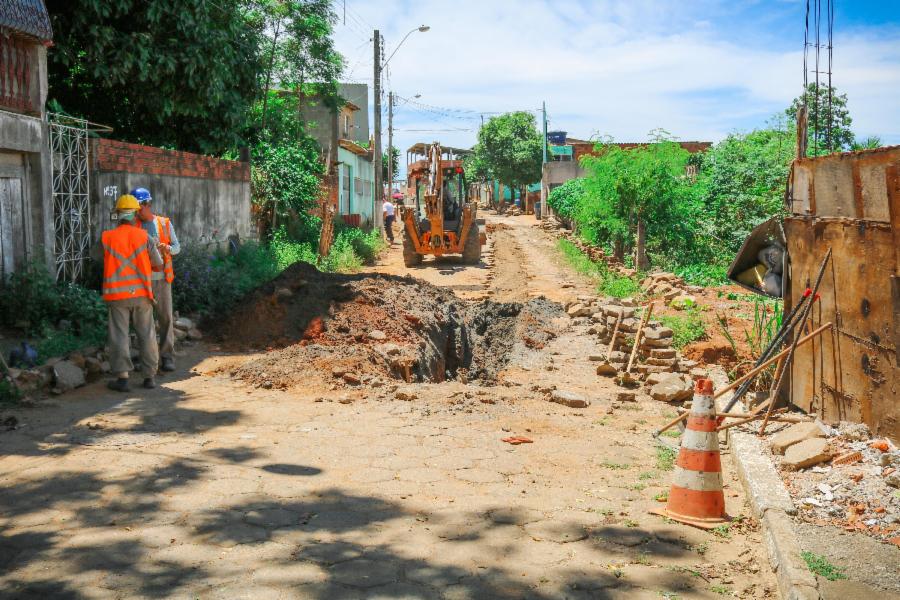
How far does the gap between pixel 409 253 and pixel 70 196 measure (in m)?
12.3

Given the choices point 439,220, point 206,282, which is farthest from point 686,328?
point 439,220

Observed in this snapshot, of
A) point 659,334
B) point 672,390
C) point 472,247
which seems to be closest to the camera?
point 672,390

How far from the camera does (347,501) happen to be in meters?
4.91

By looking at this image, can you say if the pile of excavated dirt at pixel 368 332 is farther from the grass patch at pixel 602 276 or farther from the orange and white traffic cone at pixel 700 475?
the orange and white traffic cone at pixel 700 475

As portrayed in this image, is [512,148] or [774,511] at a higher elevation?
[512,148]

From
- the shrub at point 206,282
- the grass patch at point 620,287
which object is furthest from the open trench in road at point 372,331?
the grass patch at point 620,287

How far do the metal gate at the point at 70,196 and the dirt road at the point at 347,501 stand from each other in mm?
2852

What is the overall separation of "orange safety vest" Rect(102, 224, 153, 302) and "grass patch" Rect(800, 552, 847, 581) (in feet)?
19.7

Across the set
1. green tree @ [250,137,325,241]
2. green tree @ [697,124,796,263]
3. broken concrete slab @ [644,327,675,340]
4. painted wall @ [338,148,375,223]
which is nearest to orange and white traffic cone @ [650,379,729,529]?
broken concrete slab @ [644,327,675,340]

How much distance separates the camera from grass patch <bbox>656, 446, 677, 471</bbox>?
5906mm

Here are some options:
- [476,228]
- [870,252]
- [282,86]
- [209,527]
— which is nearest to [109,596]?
[209,527]

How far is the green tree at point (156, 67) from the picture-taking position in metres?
12.0

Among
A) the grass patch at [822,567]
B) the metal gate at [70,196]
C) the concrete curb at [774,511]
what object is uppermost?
the metal gate at [70,196]

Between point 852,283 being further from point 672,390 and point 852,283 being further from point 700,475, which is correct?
point 672,390
